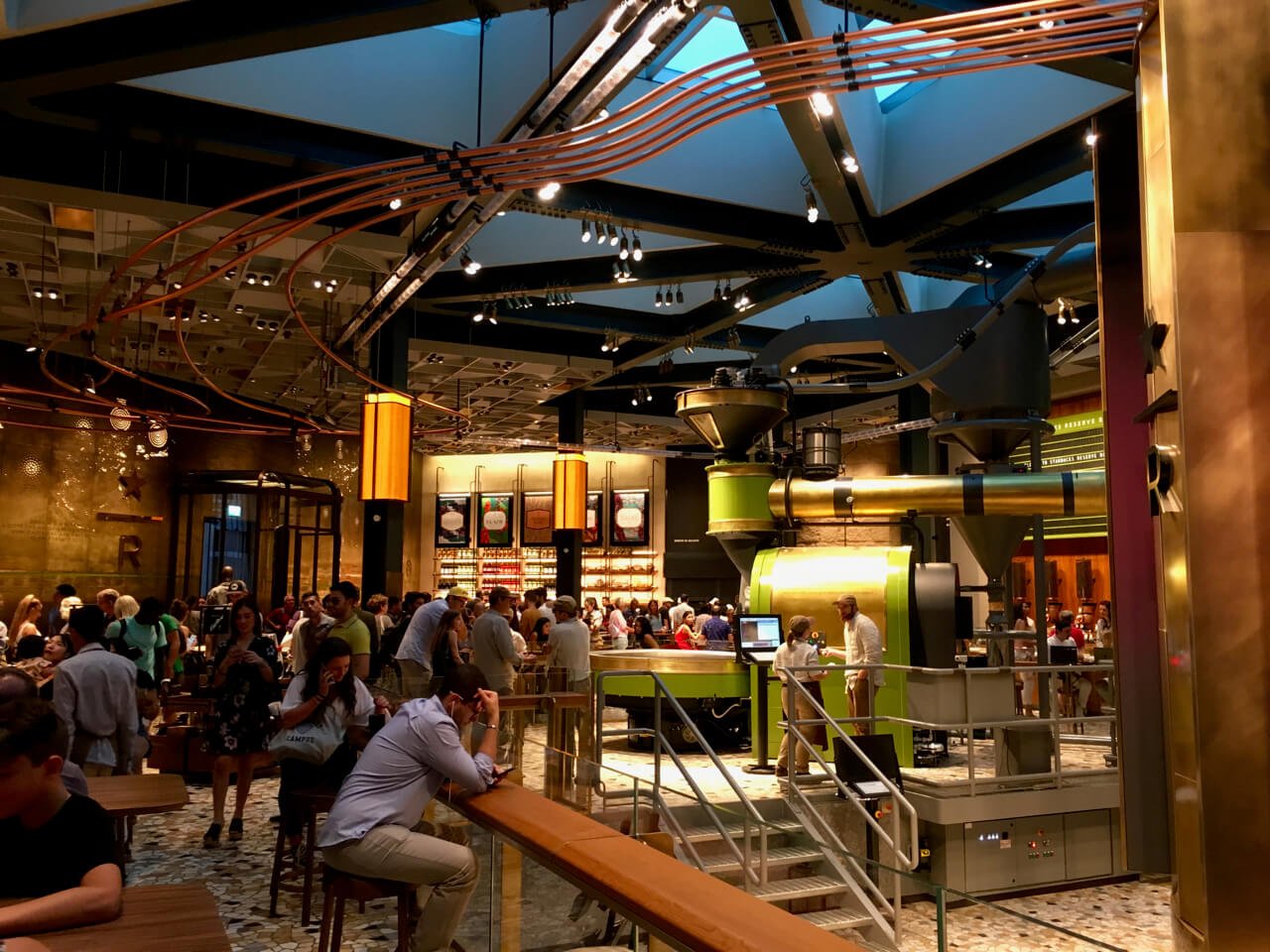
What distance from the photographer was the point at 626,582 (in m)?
26.9

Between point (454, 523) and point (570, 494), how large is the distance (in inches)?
490

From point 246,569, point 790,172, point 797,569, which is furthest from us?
point 246,569

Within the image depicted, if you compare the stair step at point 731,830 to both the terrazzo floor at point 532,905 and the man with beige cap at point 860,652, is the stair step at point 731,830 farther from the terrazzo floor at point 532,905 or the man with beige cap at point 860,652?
the man with beige cap at point 860,652

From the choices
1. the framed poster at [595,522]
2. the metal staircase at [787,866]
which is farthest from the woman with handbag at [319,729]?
the framed poster at [595,522]

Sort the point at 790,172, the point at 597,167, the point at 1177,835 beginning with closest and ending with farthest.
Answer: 1. the point at 1177,835
2. the point at 597,167
3. the point at 790,172

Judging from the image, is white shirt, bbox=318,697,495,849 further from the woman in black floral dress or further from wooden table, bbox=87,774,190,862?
the woman in black floral dress

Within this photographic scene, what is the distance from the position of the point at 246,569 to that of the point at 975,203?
50.9 ft

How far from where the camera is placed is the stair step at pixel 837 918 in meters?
2.64

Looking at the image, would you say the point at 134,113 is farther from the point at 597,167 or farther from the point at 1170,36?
the point at 1170,36

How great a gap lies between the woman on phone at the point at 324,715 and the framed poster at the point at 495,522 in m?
22.0

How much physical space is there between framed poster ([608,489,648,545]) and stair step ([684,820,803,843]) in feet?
75.8

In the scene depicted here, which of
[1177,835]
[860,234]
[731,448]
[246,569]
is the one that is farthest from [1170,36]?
[246,569]

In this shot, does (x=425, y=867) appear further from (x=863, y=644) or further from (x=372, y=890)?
(x=863, y=644)

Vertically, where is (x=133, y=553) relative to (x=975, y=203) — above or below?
below
